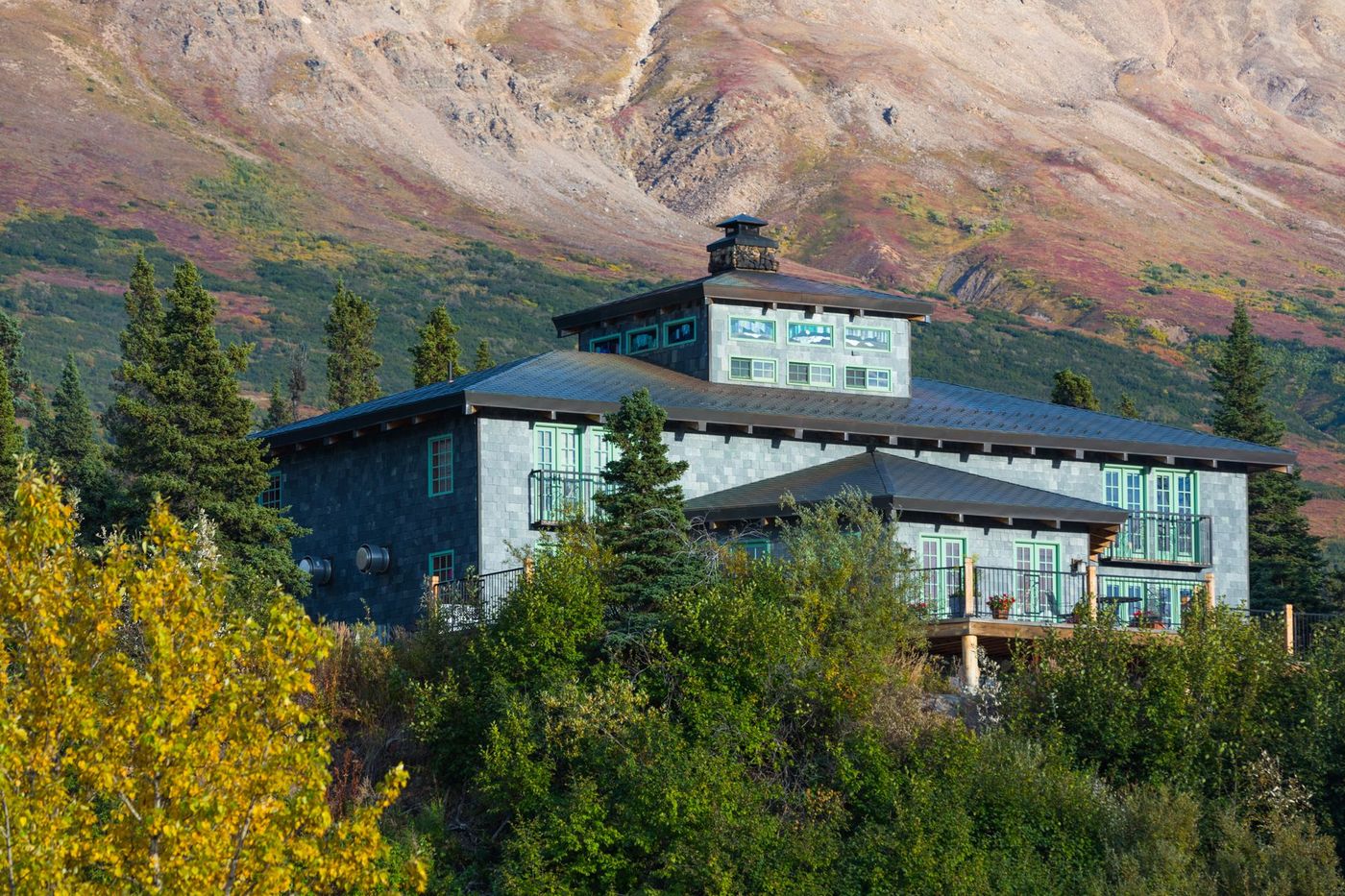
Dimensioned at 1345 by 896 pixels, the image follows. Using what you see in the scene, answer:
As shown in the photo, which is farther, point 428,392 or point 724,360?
point 724,360

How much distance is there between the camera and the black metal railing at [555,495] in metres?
40.1

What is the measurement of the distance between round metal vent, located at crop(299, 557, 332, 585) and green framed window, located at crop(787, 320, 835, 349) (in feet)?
37.0

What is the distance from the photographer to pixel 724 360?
45938mm

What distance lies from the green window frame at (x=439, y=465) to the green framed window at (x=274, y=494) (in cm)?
553

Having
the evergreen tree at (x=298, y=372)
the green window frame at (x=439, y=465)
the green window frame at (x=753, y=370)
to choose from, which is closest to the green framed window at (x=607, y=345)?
the green window frame at (x=753, y=370)

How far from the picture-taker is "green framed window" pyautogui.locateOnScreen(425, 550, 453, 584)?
132ft

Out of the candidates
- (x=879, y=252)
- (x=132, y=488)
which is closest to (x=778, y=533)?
(x=132, y=488)

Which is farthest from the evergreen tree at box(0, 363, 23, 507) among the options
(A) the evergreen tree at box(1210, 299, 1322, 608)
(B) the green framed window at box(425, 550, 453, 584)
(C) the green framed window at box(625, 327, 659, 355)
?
(A) the evergreen tree at box(1210, 299, 1322, 608)

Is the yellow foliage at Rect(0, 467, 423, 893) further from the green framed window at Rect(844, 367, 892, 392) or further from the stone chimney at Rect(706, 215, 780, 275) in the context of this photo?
the stone chimney at Rect(706, 215, 780, 275)

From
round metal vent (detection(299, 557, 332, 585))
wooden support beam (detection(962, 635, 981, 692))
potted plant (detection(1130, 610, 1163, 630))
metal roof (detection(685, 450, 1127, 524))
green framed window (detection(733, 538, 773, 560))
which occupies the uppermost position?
metal roof (detection(685, 450, 1127, 524))

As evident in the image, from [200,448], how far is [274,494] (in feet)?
12.2

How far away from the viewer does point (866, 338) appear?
4719 centimetres

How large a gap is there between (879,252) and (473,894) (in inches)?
5938

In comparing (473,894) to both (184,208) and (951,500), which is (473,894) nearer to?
(951,500)
